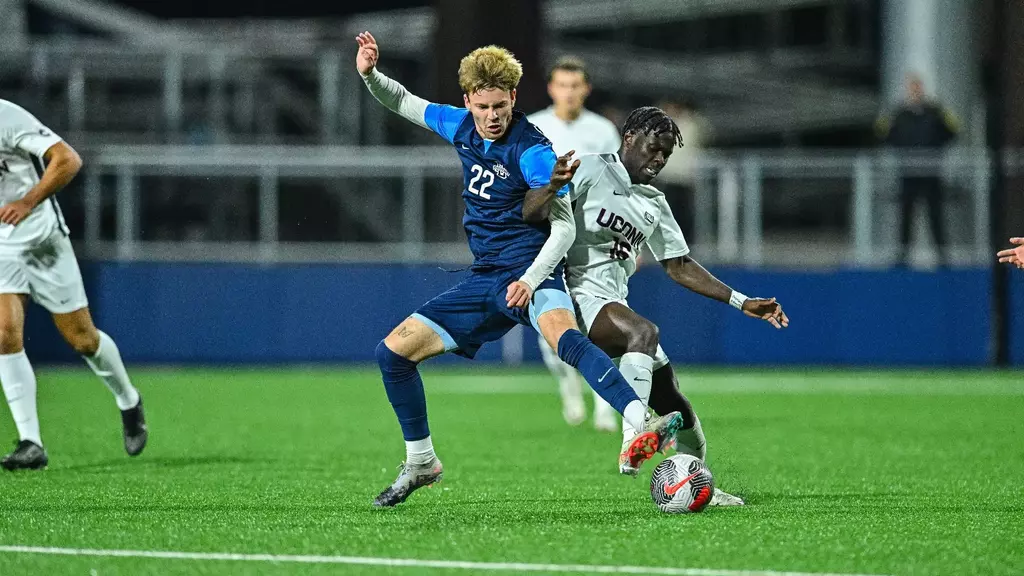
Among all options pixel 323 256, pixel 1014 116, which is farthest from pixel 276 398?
pixel 1014 116

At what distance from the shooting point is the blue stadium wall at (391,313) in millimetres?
17781

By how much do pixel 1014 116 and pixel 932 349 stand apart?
165 inches

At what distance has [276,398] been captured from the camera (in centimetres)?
1412

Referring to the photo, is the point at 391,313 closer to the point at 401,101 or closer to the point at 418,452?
the point at 401,101

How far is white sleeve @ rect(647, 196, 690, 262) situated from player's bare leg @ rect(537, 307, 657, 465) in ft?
2.98

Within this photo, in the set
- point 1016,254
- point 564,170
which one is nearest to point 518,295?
→ point 564,170

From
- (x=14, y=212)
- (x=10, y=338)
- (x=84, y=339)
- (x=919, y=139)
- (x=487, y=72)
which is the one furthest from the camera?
(x=919, y=139)

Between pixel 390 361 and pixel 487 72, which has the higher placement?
pixel 487 72

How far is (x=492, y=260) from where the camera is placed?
23.7 ft

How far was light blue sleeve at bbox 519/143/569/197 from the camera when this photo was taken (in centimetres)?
695

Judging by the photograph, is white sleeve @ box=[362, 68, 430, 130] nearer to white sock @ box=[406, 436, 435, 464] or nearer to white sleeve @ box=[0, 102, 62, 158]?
white sock @ box=[406, 436, 435, 464]

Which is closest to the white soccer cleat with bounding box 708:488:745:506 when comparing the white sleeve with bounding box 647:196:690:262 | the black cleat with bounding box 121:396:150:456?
the white sleeve with bounding box 647:196:690:262

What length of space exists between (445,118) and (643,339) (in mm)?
1381

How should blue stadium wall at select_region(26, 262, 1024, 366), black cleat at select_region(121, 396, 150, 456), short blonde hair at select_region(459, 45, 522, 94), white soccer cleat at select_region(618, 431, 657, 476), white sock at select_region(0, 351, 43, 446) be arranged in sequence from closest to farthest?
white soccer cleat at select_region(618, 431, 657, 476), short blonde hair at select_region(459, 45, 522, 94), white sock at select_region(0, 351, 43, 446), black cleat at select_region(121, 396, 150, 456), blue stadium wall at select_region(26, 262, 1024, 366)
